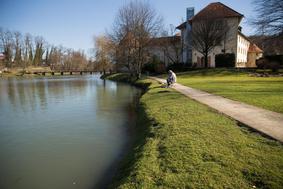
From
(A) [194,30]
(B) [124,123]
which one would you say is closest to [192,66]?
(A) [194,30]

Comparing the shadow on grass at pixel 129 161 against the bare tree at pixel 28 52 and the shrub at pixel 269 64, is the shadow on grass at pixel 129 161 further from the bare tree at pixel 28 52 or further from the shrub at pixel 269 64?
the bare tree at pixel 28 52

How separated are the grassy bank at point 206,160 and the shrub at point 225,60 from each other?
31.3 m

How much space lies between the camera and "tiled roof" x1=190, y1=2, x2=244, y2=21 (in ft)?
120

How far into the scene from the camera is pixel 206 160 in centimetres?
464

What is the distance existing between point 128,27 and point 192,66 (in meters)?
13.7

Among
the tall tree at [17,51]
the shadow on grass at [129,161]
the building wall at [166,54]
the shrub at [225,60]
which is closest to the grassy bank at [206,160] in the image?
the shadow on grass at [129,161]

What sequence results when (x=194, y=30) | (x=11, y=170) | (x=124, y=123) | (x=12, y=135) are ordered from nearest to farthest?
(x=11, y=170), (x=12, y=135), (x=124, y=123), (x=194, y=30)

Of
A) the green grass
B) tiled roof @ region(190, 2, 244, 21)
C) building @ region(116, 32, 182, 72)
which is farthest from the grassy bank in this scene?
tiled roof @ region(190, 2, 244, 21)

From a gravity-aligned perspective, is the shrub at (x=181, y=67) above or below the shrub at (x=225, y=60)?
below

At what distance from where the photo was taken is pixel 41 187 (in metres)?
5.30

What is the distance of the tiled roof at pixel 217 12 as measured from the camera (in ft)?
120

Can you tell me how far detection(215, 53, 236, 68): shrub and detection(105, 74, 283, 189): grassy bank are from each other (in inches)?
1233

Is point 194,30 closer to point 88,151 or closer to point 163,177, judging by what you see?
point 88,151

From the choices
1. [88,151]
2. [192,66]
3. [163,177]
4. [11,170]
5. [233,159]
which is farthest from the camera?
[192,66]
